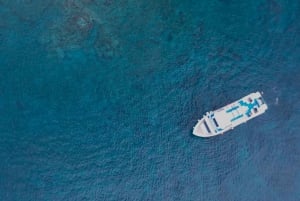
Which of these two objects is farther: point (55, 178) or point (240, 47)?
point (240, 47)

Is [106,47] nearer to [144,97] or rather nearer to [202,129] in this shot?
[144,97]

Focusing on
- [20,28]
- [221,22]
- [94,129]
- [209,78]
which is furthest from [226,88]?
[20,28]

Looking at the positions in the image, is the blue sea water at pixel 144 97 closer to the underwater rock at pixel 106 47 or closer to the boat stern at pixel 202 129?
the underwater rock at pixel 106 47

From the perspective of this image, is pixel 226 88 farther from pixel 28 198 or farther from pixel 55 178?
pixel 28 198

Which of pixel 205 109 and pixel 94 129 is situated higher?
pixel 94 129

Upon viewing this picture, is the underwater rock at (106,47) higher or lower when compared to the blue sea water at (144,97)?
higher

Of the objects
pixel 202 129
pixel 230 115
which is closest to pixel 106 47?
pixel 202 129

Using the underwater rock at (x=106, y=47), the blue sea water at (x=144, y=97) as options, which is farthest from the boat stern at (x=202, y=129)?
the underwater rock at (x=106, y=47)
